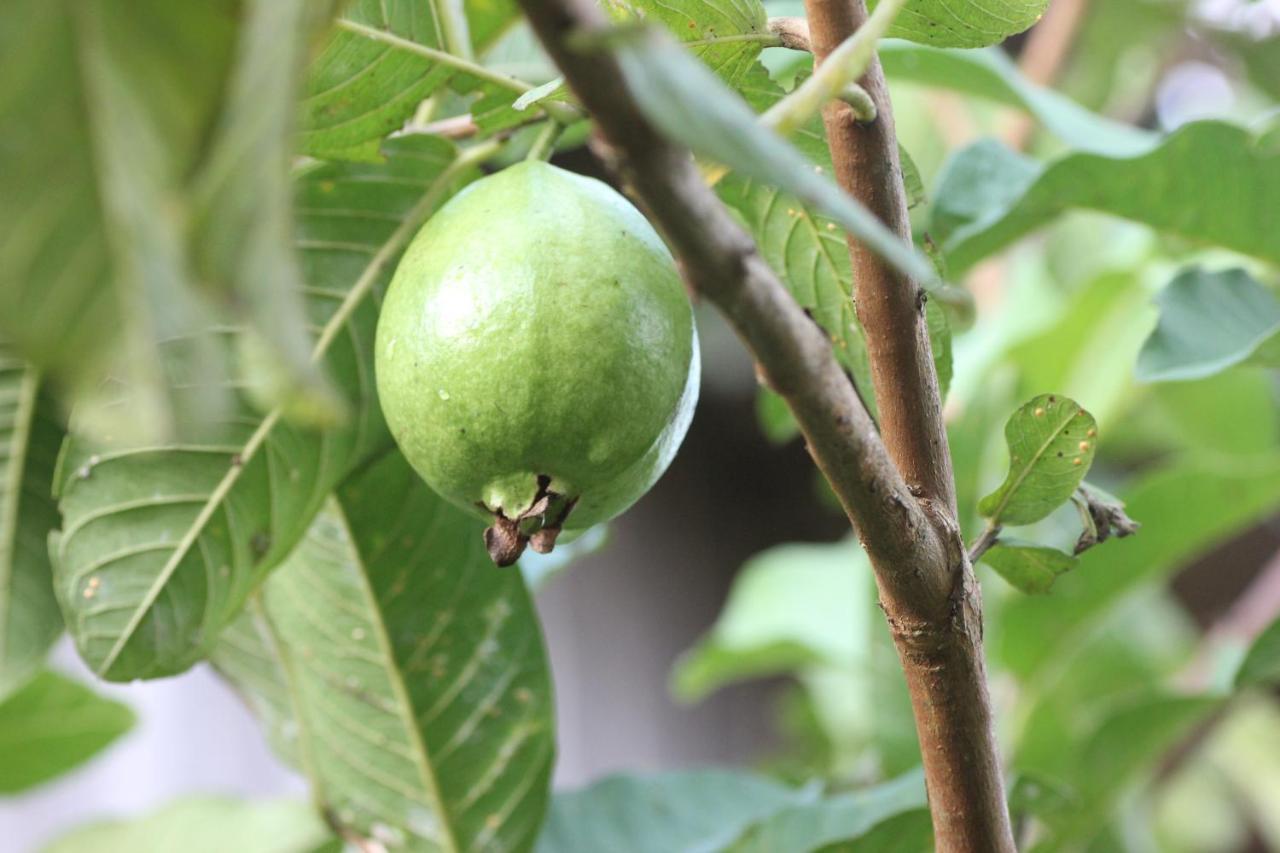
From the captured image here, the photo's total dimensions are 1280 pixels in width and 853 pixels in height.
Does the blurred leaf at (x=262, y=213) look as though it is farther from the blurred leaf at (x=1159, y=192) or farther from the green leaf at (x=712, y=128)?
the blurred leaf at (x=1159, y=192)

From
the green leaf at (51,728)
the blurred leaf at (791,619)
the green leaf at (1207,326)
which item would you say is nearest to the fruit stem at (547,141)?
the green leaf at (1207,326)

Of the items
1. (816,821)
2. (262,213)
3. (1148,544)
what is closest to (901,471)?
(262,213)

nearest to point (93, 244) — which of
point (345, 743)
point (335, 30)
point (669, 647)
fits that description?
point (335, 30)

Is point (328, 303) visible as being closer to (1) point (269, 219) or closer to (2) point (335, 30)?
(2) point (335, 30)

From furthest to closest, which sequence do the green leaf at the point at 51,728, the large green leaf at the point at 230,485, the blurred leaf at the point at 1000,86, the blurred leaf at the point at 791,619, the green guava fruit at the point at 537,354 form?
the blurred leaf at the point at 791,619, the green leaf at the point at 51,728, the blurred leaf at the point at 1000,86, the large green leaf at the point at 230,485, the green guava fruit at the point at 537,354

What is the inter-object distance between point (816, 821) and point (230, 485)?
1.36ft

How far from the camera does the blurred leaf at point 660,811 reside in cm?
91

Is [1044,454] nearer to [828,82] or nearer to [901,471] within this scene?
[901,471]

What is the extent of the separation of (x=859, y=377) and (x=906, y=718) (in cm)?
69

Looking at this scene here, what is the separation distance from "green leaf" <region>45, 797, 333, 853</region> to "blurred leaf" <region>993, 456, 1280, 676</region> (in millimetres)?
740

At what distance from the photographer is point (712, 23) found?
A: 468 millimetres

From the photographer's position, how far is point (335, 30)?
1.69ft

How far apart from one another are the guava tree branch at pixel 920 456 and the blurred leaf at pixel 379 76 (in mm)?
172

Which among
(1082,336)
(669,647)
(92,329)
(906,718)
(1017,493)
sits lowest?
(669,647)
